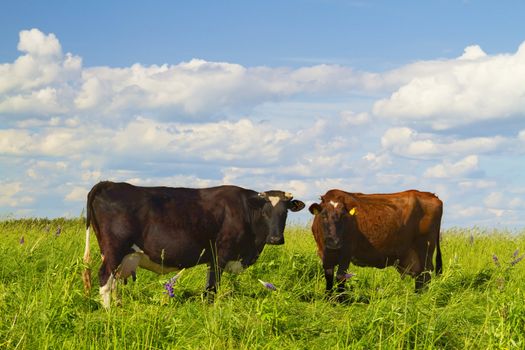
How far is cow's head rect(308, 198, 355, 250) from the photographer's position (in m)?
10.8

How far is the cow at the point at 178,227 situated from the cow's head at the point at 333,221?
0.62 metres

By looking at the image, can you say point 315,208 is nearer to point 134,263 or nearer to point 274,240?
point 274,240

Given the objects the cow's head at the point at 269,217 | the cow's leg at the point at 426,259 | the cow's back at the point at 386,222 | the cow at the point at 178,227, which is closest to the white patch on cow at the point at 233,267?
the cow at the point at 178,227

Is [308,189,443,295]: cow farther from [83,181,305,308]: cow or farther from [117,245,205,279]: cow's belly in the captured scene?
[117,245,205,279]: cow's belly

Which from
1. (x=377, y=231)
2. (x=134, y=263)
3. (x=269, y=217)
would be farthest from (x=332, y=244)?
(x=134, y=263)

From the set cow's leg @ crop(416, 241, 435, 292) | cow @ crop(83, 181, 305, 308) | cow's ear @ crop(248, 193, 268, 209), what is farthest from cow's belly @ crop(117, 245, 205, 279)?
cow's leg @ crop(416, 241, 435, 292)

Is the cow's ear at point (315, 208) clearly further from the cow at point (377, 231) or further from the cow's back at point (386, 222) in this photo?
the cow's back at point (386, 222)

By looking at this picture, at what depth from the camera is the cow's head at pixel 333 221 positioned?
10.8m

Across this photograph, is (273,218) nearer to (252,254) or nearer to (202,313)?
(252,254)

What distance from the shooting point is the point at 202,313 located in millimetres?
7574

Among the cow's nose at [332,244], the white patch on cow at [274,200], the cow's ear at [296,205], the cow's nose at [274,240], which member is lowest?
the cow's nose at [332,244]

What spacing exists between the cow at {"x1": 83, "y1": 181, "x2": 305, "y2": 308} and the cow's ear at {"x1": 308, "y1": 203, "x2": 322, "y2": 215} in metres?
0.49

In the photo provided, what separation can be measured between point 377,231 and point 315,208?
1262 mm

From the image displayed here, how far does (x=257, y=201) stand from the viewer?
35.3 ft
